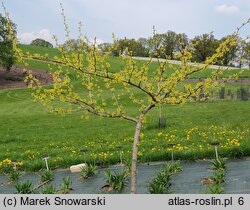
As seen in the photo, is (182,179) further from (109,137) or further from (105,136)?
(105,136)

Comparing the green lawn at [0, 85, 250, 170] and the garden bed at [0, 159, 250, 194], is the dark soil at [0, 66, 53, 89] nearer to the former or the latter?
the green lawn at [0, 85, 250, 170]

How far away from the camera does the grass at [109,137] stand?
→ 1270cm

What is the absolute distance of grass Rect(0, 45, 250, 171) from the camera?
1270 centimetres

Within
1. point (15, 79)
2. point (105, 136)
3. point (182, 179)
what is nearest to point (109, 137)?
point (105, 136)

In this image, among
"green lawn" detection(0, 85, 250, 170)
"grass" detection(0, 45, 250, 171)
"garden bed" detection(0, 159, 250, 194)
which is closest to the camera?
"garden bed" detection(0, 159, 250, 194)

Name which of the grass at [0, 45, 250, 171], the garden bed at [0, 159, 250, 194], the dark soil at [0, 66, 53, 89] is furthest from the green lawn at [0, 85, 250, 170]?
the dark soil at [0, 66, 53, 89]

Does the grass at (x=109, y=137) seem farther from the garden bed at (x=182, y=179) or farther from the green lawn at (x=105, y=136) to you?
the garden bed at (x=182, y=179)

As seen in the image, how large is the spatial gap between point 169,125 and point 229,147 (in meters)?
8.44

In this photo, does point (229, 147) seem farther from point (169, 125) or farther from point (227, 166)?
point (169, 125)

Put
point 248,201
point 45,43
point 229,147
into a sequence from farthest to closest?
point 45,43 → point 229,147 → point 248,201

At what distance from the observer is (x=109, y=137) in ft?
59.8

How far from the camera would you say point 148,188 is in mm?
9109

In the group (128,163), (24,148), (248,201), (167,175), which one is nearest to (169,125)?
(24,148)

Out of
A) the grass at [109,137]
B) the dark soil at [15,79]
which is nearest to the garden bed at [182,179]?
the grass at [109,137]
